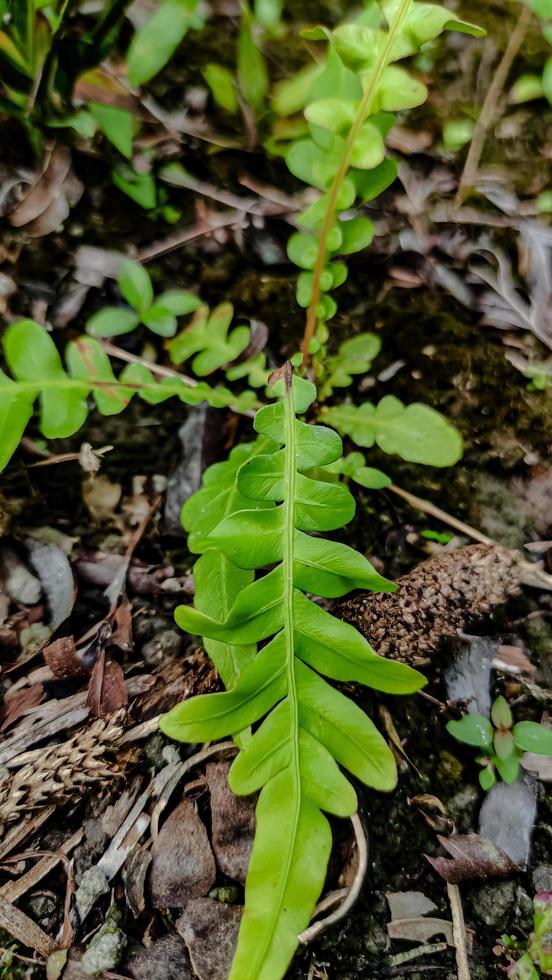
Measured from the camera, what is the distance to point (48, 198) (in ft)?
5.56

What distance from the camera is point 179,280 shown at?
5.74ft

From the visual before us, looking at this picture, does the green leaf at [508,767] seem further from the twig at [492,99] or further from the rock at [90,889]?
the twig at [492,99]

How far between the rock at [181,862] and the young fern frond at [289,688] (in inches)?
8.1

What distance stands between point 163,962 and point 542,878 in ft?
2.36

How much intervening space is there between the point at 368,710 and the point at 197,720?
16.4 inches

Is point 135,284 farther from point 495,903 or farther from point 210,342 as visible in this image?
point 495,903

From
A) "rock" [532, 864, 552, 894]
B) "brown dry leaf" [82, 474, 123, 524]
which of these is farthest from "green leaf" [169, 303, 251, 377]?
"rock" [532, 864, 552, 894]

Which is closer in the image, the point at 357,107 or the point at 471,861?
the point at 471,861

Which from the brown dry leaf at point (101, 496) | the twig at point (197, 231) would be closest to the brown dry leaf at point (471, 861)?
the brown dry leaf at point (101, 496)

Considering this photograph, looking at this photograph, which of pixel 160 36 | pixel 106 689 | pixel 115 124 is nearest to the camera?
pixel 106 689

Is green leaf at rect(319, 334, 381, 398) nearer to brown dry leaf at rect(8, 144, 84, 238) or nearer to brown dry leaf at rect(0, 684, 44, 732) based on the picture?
brown dry leaf at rect(8, 144, 84, 238)

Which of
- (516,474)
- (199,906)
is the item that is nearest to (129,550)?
(199,906)

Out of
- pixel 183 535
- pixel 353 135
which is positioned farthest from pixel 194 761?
pixel 353 135

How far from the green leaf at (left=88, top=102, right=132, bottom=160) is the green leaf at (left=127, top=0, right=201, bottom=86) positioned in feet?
0.45
